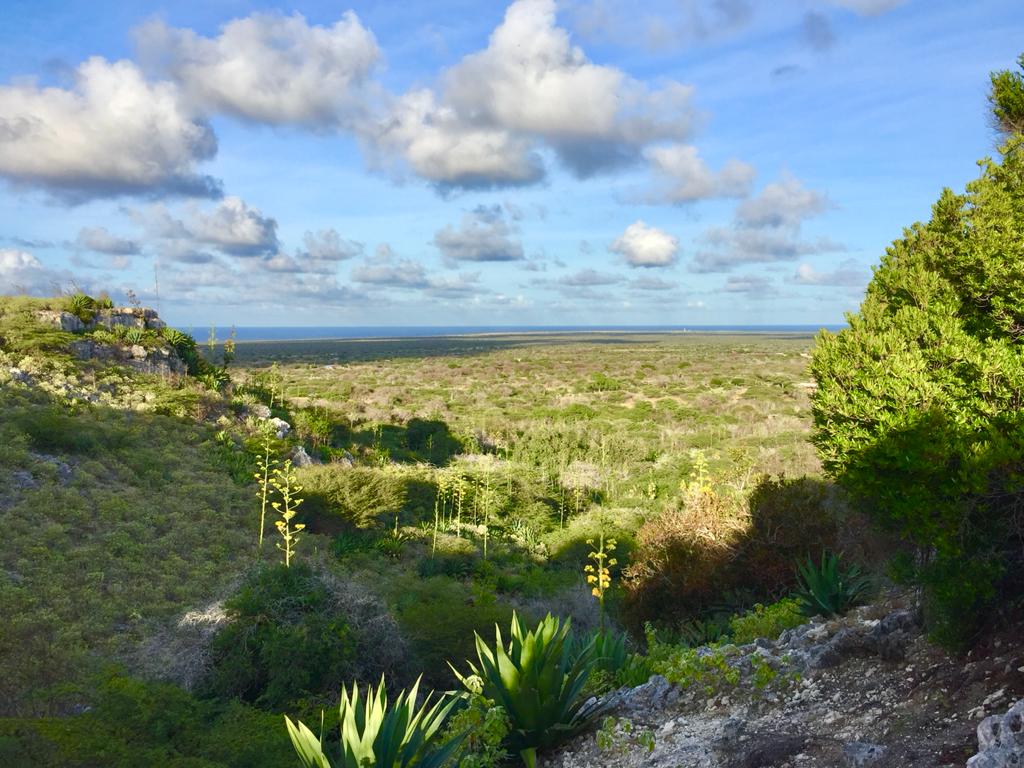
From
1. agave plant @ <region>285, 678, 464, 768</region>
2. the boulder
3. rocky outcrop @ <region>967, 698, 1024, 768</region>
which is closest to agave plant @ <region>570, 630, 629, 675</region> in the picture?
agave plant @ <region>285, 678, 464, 768</region>

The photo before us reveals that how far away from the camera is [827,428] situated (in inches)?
217

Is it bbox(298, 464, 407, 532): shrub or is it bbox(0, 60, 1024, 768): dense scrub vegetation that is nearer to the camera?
bbox(0, 60, 1024, 768): dense scrub vegetation

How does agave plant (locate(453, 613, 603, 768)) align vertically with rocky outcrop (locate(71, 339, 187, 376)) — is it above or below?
below

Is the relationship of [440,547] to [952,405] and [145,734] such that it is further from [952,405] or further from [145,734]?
[952,405]

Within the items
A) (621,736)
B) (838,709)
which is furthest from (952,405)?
(621,736)

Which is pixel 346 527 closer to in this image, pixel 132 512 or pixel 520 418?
pixel 132 512

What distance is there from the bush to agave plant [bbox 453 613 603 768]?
2.64 m

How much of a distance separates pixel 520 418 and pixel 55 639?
23435 millimetres

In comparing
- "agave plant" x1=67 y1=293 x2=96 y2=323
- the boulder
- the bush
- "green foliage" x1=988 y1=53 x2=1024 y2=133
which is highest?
"green foliage" x1=988 y1=53 x2=1024 y2=133

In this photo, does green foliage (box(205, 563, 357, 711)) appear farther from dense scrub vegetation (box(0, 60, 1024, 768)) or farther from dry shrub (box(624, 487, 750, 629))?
dry shrub (box(624, 487, 750, 629))

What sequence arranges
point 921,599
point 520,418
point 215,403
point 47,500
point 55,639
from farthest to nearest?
point 520,418 → point 215,403 → point 47,500 → point 55,639 → point 921,599

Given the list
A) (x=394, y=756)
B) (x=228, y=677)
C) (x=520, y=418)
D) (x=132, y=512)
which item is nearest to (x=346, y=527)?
(x=132, y=512)

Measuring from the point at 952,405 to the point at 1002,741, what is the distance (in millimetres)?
2140

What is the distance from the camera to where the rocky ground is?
13.0ft
